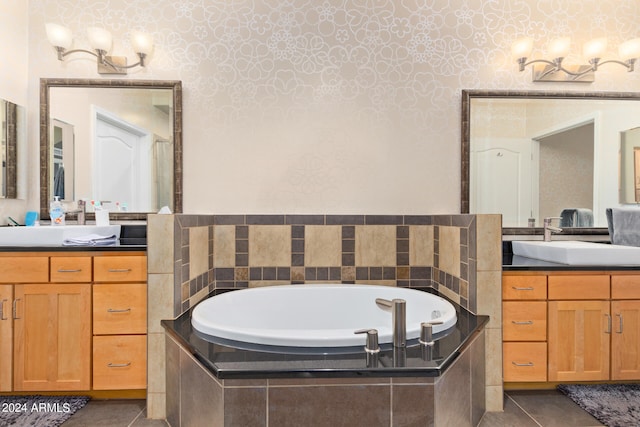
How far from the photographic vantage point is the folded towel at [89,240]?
1.89m

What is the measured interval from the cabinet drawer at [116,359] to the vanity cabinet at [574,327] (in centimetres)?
188

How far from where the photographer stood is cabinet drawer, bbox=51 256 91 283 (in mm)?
1816

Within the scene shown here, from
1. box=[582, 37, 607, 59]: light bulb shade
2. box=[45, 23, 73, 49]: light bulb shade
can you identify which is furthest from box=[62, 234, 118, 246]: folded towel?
box=[582, 37, 607, 59]: light bulb shade

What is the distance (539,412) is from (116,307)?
7.08 ft

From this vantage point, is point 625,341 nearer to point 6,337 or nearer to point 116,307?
point 116,307

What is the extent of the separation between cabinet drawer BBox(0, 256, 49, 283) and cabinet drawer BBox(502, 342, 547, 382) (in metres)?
2.37

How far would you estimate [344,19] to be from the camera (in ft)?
7.60

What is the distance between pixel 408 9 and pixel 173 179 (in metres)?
1.87

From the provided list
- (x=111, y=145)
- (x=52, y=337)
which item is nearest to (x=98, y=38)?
(x=111, y=145)

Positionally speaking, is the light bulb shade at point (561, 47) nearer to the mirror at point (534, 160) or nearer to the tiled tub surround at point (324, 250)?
the mirror at point (534, 160)

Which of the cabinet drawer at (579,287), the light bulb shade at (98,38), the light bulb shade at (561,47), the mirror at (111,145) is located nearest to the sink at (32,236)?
the mirror at (111,145)

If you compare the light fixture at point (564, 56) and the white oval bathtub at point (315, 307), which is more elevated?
the light fixture at point (564, 56)

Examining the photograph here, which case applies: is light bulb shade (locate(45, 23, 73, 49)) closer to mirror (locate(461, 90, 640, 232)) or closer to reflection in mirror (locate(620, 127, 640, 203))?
mirror (locate(461, 90, 640, 232))

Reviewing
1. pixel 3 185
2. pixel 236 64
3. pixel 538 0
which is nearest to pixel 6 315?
pixel 3 185
